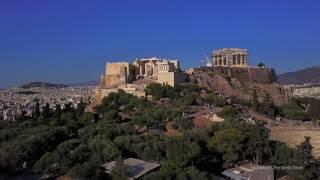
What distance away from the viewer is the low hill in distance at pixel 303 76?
504 ft

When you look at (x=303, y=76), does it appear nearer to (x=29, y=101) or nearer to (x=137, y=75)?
(x=29, y=101)

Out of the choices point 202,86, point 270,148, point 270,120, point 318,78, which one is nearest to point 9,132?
point 270,148

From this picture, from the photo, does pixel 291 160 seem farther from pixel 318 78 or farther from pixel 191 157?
pixel 318 78

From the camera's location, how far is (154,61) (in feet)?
172

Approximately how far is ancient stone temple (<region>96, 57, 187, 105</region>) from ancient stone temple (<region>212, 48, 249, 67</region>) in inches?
349

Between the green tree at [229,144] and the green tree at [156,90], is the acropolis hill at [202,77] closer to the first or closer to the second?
the green tree at [156,90]

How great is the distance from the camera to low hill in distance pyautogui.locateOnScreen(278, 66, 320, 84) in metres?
154

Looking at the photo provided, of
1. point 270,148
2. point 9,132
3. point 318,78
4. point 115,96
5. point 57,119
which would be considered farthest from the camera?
point 318,78

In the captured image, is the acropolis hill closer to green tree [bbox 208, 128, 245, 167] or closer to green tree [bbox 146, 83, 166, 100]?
green tree [bbox 146, 83, 166, 100]

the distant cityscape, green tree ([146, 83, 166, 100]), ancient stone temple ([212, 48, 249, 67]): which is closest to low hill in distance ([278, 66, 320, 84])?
the distant cityscape

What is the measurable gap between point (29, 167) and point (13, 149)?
111cm

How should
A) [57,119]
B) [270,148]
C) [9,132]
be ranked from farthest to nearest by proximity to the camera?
[57,119] < [9,132] < [270,148]

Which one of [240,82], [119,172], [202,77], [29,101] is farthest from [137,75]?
[29,101]

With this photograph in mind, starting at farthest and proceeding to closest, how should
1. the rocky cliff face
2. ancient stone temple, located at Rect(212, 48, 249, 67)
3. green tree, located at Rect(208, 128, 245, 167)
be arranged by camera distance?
ancient stone temple, located at Rect(212, 48, 249, 67) < the rocky cliff face < green tree, located at Rect(208, 128, 245, 167)
